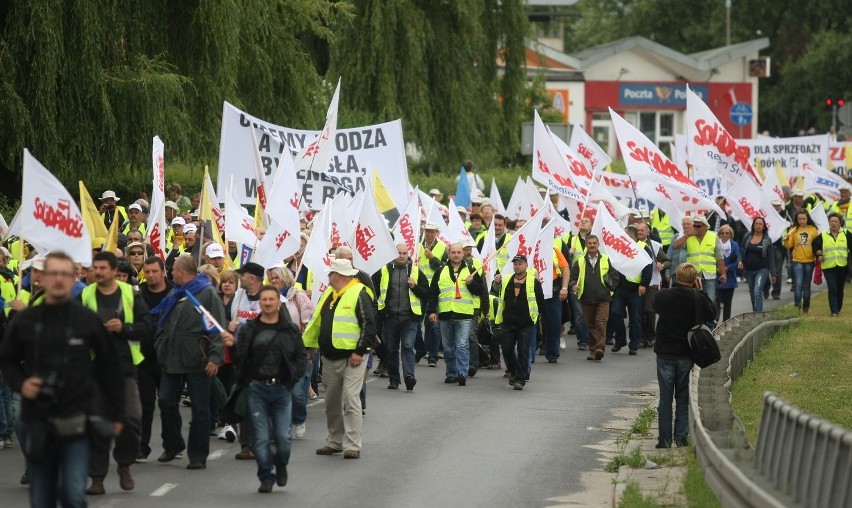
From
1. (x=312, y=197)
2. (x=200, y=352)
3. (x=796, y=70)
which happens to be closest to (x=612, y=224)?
(x=312, y=197)

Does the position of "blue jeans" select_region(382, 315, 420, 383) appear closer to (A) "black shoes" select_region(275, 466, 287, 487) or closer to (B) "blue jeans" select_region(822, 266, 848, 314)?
(A) "black shoes" select_region(275, 466, 287, 487)

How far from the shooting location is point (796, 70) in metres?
79.2

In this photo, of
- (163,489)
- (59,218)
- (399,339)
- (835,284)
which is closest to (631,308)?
(399,339)

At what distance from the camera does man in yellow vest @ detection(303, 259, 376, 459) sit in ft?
41.4

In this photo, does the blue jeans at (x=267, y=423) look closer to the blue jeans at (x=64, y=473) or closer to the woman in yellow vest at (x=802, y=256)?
the blue jeans at (x=64, y=473)

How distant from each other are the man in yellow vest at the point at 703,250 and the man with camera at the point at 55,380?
46.8 ft

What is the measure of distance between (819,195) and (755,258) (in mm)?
12581

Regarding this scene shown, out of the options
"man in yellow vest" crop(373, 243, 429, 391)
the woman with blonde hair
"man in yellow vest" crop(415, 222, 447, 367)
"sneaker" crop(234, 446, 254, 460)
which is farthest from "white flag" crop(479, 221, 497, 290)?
"sneaker" crop(234, 446, 254, 460)

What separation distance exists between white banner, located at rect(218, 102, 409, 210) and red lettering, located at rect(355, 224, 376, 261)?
1.52m

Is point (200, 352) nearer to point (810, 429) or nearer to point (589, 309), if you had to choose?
point (810, 429)

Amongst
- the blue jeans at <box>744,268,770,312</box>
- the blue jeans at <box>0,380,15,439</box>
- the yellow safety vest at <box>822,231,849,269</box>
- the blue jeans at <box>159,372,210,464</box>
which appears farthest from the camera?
the yellow safety vest at <box>822,231,849,269</box>

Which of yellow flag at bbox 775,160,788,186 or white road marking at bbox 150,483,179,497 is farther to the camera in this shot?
yellow flag at bbox 775,160,788,186

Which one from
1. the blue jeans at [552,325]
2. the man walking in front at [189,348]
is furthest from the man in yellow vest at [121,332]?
the blue jeans at [552,325]

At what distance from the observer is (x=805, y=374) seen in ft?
57.0
